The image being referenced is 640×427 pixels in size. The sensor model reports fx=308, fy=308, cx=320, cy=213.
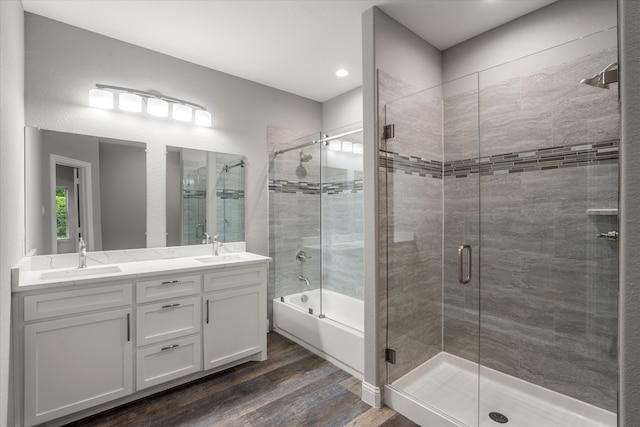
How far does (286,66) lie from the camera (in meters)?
2.93

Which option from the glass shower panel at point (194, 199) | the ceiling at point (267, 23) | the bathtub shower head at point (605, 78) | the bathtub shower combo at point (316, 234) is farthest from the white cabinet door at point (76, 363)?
the bathtub shower head at point (605, 78)

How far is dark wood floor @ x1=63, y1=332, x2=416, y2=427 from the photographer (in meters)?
1.92

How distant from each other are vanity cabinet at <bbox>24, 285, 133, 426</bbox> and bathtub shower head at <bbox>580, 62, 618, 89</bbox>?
9.69 feet

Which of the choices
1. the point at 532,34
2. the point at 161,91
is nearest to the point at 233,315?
the point at 161,91

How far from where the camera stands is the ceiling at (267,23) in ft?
6.76

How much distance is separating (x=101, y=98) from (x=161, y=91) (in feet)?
1.55

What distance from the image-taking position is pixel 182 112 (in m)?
2.76

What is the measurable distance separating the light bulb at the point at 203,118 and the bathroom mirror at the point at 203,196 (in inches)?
10.3

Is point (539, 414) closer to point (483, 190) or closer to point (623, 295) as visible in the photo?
point (483, 190)

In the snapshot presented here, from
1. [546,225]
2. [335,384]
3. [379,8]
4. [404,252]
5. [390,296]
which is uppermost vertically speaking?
[379,8]

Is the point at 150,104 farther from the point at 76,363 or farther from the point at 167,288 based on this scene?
the point at 76,363

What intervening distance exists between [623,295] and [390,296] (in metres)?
1.47

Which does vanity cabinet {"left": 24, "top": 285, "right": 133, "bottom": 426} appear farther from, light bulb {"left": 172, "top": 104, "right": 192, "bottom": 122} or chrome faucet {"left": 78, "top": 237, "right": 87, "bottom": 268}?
light bulb {"left": 172, "top": 104, "right": 192, "bottom": 122}

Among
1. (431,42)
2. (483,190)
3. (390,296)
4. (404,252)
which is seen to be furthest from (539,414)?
(431,42)
